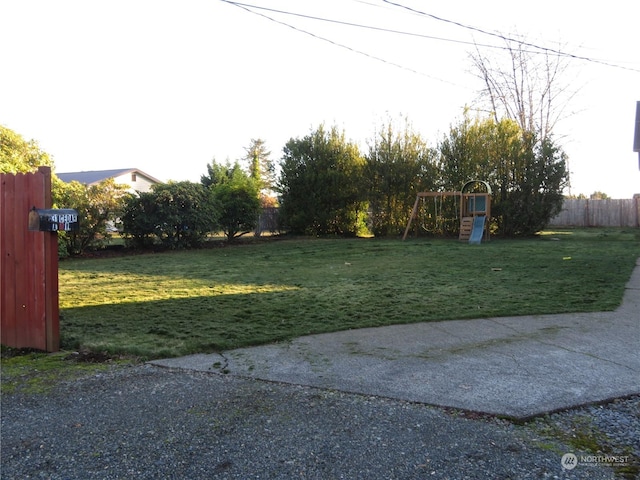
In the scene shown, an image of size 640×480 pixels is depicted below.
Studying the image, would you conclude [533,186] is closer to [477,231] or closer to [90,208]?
[477,231]

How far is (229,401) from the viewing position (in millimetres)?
3672

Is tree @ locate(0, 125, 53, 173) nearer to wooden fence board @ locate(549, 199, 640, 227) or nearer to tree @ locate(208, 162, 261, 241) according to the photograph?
tree @ locate(208, 162, 261, 241)

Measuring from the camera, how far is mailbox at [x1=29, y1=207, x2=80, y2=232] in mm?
4750

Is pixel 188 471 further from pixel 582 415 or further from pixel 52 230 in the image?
pixel 52 230

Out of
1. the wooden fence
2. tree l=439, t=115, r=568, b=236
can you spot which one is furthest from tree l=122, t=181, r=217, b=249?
the wooden fence

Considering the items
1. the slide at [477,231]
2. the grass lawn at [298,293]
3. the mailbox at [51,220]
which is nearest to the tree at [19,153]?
the grass lawn at [298,293]

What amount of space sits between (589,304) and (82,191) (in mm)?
14198

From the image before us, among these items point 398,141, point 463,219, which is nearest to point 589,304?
point 463,219

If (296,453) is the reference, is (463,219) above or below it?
above

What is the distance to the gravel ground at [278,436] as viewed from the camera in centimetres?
272

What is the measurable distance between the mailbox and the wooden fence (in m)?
31.0

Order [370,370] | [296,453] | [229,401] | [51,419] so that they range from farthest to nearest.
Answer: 1. [370,370]
2. [229,401]
3. [51,419]
4. [296,453]

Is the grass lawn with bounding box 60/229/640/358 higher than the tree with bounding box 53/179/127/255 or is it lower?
lower

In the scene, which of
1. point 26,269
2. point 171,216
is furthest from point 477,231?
point 26,269
